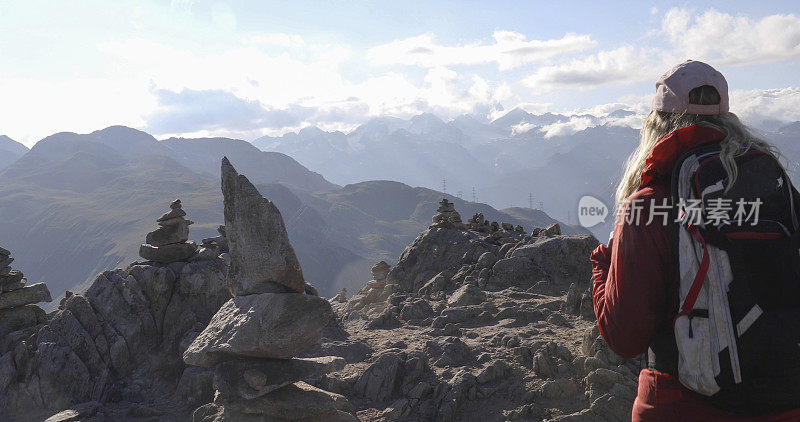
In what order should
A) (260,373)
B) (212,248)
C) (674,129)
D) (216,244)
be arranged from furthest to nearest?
1. (216,244)
2. (212,248)
3. (260,373)
4. (674,129)

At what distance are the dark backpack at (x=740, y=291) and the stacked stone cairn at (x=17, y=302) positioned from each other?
2344 cm

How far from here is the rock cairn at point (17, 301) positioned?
21.0m

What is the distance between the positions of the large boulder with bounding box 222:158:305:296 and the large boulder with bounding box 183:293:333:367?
505 mm

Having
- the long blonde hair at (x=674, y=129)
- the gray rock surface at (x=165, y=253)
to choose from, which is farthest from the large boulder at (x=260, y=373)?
the long blonde hair at (x=674, y=129)

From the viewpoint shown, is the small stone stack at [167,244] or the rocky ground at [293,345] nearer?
the rocky ground at [293,345]

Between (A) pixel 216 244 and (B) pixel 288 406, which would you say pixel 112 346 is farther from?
(B) pixel 288 406

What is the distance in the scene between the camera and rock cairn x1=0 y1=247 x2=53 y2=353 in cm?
2099

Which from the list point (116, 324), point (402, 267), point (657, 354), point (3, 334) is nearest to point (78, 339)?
point (116, 324)

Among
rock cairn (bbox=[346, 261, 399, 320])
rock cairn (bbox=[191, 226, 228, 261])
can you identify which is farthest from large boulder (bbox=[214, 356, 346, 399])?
rock cairn (bbox=[346, 261, 399, 320])

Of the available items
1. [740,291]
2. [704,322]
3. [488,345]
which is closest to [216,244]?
[488,345]

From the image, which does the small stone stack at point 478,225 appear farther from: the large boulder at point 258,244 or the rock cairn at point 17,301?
the rock cairn at point 17,301

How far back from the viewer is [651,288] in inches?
166

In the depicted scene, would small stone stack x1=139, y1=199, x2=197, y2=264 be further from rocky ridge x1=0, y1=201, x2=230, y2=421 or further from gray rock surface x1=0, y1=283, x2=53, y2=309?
gray rock surface x1=0, y1=283, x2=53, y2=309

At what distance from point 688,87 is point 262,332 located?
34.5 ft
